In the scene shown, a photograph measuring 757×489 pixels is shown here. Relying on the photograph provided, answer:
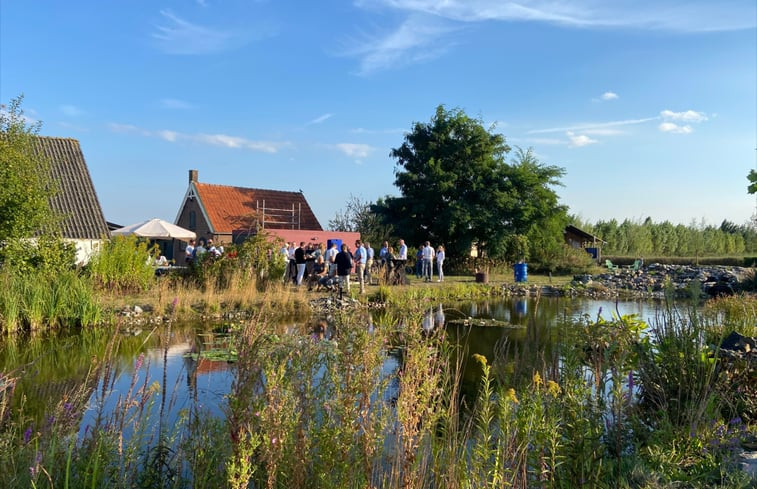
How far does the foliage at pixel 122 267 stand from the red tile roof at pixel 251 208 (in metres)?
19.3

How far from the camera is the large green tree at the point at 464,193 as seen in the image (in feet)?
102

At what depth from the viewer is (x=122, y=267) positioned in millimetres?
15695

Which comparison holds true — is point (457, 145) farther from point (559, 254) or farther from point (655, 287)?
point (655, 287)

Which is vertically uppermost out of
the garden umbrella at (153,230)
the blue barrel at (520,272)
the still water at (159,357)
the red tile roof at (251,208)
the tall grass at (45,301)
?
the red tile roof at (251,208)

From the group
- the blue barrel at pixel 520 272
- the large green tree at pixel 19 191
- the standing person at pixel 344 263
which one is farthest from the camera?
the blue barrel at pixel 520 272

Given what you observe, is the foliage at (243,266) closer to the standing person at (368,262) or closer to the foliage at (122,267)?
the foliage at (122,267)

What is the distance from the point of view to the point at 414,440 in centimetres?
301

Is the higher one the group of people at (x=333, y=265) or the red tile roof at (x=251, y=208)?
the red tile roof at (x=251, y=208)

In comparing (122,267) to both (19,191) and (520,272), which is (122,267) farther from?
(520,272)

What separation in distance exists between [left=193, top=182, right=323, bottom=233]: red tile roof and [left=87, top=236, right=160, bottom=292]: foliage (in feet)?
63.2

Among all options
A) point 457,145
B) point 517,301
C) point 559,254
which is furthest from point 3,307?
point 559,254

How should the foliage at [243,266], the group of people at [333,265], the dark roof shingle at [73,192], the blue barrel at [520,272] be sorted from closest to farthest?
1. the foliage at [243,266]
2. the group of people at [333,265]
3. the dark roof shingle at [73,192]
4. the blue barrel at [520,272]

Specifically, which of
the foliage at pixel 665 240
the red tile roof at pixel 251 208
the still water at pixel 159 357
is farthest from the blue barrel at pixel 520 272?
the foliage at pixel 665 240

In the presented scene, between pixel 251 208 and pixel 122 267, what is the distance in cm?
2302
